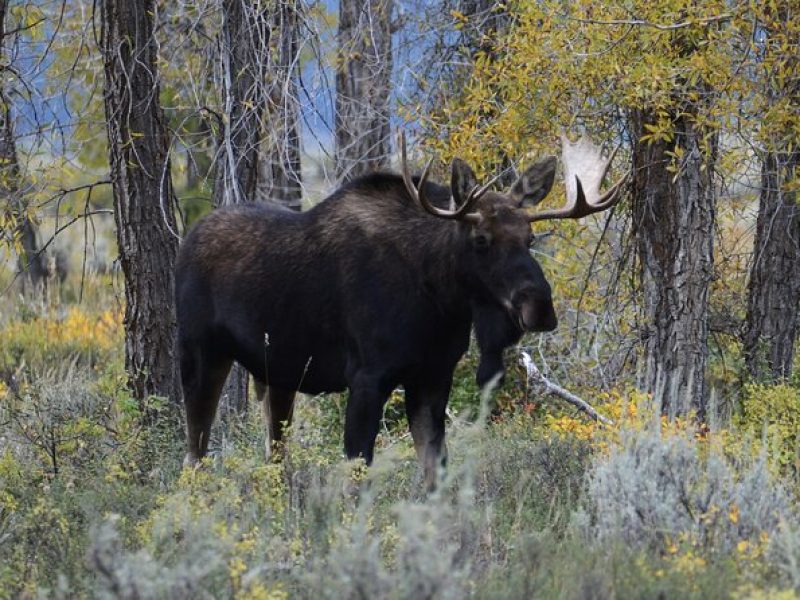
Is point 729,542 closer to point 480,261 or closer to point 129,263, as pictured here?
point 480,261

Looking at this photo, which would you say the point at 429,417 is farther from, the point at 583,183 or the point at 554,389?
the point at 554,389

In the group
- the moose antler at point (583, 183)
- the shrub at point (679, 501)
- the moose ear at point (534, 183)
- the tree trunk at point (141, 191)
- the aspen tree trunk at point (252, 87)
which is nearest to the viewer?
the shrub at point (679, 501)

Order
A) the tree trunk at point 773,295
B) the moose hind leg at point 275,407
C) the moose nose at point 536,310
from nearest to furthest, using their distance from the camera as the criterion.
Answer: the moose nose at point 536,310
the moose hind leg at point 275,407
the tree trunk at point 773,295

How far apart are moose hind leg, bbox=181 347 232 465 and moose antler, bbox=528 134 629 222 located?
88.0 inches

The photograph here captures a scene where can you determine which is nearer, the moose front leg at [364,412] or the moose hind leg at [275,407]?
the moose front leg at [364,412]

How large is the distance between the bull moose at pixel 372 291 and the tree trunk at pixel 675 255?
2.49 ft

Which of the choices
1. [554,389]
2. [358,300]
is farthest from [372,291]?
[554,389]

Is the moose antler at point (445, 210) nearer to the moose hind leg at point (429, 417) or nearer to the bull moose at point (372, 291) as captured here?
the bull moose at point (372, 291)

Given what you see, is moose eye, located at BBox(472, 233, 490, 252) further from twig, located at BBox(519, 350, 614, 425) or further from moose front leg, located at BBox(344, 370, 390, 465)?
twig, located at BBox(519, 350, 614, 425)

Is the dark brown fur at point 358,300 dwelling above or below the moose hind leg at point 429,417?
above

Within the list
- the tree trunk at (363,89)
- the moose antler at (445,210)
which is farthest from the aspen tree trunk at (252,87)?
the tree trunk at (363,89)

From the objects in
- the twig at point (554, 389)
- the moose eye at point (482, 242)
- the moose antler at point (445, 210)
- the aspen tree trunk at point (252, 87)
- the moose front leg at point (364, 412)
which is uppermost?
the aspen tree trunk at point (252, 87)

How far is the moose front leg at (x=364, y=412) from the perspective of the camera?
765 centimetres

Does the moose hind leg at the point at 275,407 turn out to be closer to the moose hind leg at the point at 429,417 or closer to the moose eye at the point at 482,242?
the moose hind leg at the point at 429,417
